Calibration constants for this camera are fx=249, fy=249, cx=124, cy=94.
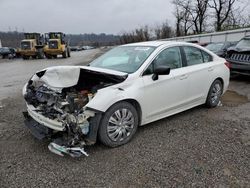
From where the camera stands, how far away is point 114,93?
3689 millimetres

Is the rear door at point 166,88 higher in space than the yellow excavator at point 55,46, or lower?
lower

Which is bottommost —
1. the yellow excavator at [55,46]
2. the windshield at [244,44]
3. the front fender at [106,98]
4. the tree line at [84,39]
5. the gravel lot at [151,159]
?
the gravel lot at [151,159]

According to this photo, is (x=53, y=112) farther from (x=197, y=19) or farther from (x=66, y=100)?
(x=197, y=19)

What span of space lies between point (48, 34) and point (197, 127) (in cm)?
2835

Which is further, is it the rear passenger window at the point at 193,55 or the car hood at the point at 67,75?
the rear passenger window at the point at 193,55

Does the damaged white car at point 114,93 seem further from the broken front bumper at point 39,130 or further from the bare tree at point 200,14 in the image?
the bare tree at point 200,14

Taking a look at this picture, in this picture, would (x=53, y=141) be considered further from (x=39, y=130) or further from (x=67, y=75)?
(x=67, y=75)

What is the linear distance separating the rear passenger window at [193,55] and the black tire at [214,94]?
2.30 ft

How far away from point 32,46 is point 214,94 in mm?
27640

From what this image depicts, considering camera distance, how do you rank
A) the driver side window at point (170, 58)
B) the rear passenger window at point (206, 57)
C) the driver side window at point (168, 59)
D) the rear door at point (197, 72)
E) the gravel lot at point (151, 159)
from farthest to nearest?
the rear passenger window at point (206, 57)
the rear door at point (197, 72)
the driver side window at point (170, 58)
the driver side window at point (168, 59)
the gravel lot at point (151, 159)

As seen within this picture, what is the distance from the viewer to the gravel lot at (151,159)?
9.95ft

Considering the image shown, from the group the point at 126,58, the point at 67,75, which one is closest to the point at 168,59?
the point at 126,58

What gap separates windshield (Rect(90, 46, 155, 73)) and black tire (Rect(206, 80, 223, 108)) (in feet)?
6.18

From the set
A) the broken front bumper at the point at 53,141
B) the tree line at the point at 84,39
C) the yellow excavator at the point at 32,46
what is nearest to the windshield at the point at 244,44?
the broken front bumper at the point at 53,141
